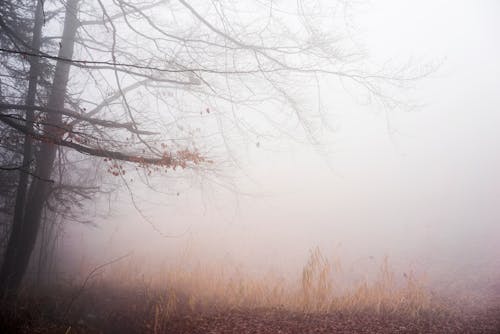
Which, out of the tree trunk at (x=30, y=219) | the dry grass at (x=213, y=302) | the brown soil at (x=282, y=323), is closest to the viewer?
the brown soil at (x=282, y=323)

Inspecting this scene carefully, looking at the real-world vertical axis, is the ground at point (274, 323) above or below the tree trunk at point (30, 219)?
below

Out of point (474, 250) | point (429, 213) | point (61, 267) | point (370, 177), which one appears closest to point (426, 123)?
point (370, 177)

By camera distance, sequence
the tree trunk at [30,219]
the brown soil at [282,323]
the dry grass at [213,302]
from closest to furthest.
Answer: the brown soil at [282,323] → the dry grass at [213,302] → the tree trunk at [30,219]

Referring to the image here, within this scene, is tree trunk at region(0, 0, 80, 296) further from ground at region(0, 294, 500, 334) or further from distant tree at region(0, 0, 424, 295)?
ground at region(0, 294, 500, 334)

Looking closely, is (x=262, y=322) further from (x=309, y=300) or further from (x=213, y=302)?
(x=213, y=302)

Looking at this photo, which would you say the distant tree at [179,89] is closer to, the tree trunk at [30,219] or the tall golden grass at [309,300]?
the tree trunk at [30,219]

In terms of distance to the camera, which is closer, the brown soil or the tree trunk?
the brown soil

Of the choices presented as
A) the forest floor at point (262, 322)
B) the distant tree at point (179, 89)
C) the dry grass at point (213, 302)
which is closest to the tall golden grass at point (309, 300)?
the dry grass at point (213, 302)

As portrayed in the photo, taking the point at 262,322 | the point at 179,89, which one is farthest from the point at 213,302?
the point at 179,89

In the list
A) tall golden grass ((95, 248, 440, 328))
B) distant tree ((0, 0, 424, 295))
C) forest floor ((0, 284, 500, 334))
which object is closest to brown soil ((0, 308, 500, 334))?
forest floor ((0, 284, 500, 334))

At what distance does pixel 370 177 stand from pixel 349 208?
482 centimetres

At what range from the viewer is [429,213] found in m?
16.9

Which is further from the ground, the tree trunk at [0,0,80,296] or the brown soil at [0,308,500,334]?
the tree trunk at [0,0,80,296]

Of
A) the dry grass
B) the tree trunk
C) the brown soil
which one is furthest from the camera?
the tree trunk
